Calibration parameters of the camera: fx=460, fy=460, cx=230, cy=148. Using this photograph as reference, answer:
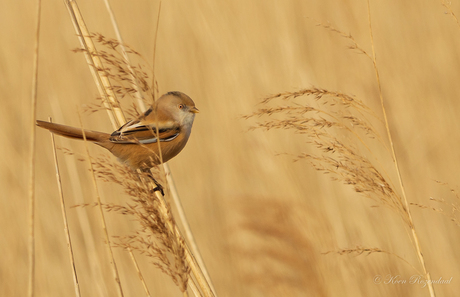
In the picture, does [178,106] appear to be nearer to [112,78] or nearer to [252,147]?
[112,78]

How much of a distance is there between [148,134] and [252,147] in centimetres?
144

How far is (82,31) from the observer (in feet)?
6.40

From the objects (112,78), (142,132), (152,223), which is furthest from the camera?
(142,132)

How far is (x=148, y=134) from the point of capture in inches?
92.0

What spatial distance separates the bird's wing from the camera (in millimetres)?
2096

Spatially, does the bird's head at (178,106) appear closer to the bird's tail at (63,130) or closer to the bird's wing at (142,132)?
the bird's wing at (142,132)

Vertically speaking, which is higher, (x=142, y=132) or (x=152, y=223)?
(x=142, y=132)

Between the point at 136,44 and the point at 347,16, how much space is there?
2053 mm

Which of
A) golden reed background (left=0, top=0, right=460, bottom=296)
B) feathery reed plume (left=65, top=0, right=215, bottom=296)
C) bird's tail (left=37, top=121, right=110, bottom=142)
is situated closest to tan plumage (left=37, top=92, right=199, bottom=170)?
bird's tail (left=37, top=121, right=110, bottom=142)

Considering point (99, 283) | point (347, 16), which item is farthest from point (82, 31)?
point (347, 16)

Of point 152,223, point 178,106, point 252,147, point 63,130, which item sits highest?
point 178,106

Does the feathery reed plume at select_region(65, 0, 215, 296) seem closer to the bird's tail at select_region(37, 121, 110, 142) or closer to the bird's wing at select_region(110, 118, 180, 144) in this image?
the bird's wing at select_region(110, 118, 180, 144)

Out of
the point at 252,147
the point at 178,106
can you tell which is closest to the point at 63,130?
the point at 178,106

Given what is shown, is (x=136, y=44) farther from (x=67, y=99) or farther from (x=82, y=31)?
(x=82, y=31)
